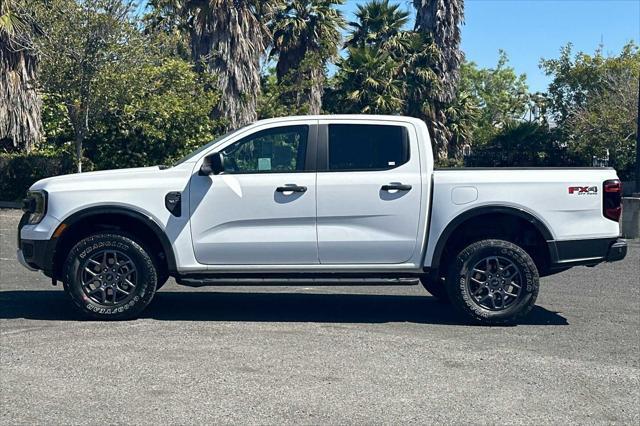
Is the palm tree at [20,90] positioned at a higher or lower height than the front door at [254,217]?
higher

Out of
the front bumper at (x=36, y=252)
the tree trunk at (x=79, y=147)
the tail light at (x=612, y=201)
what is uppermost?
the tree trunk at (x=79, y=147)

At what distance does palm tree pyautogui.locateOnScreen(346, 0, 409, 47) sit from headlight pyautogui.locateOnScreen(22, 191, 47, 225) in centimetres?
3216

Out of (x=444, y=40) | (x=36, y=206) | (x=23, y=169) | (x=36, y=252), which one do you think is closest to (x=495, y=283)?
(x=36, y=252)

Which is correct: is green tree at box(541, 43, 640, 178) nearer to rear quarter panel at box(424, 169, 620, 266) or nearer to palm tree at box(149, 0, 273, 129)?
palm tree at box(149, 0, 273, 129)

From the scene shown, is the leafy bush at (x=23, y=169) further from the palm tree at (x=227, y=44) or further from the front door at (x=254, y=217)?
the front door at (x=254, y=217)

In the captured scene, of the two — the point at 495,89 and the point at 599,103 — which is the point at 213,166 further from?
the point at 495,89

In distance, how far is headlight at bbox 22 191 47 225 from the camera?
8.08 metres

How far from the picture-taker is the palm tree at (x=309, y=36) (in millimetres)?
37500

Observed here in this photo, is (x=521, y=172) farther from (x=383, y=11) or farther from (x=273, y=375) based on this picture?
(x=383, y=11)

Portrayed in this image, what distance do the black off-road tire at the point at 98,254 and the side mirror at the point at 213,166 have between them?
949mm

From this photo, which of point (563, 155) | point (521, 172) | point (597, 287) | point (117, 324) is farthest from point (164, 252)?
point (563, 155)

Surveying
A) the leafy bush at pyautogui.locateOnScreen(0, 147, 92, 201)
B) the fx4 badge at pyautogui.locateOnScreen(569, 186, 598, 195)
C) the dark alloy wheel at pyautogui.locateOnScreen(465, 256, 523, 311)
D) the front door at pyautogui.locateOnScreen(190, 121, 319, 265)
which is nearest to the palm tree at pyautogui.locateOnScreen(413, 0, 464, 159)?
the leafy bush at pyautogui.locateOnScreen(0, 147, 92, 201)

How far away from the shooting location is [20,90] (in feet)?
90.1

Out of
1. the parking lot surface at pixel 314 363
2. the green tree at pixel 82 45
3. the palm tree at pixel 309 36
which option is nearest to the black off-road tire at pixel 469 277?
the parking lot surface at pixel 314 363
